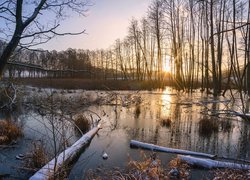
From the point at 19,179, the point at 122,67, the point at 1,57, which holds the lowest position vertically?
the point at 19,179

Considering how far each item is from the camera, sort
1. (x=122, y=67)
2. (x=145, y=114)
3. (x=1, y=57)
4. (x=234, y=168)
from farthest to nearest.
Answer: (x=122, y=67)
(x=145, y=114)
(x=234, y=168)
(x=1, y=57)

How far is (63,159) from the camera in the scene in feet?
15.1

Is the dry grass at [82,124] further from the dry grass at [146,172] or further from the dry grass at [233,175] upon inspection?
the dry grass at [233,175]

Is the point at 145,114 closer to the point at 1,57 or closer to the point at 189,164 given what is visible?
the point at 189,164

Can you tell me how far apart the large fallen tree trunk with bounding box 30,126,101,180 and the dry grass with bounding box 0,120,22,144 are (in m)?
2.66

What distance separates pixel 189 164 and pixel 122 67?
2161 inches

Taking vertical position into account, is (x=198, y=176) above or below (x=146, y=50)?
below

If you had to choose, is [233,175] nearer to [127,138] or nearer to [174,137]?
[174,137]

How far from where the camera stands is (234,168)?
19.3 ft

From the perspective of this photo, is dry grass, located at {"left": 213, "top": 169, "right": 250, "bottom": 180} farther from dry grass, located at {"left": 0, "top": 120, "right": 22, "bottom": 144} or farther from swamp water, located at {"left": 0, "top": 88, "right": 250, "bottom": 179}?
dry grass, located at {"left": 0, "top": 120, "right": 22, "bottom": 144}

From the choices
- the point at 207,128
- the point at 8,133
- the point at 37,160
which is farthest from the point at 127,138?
the point at 8,133

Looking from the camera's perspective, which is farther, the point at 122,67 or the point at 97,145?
the point at 122,67

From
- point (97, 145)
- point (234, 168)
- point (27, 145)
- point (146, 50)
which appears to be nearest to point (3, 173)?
point (27, 145)

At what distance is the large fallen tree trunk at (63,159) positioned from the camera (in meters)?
5.30
